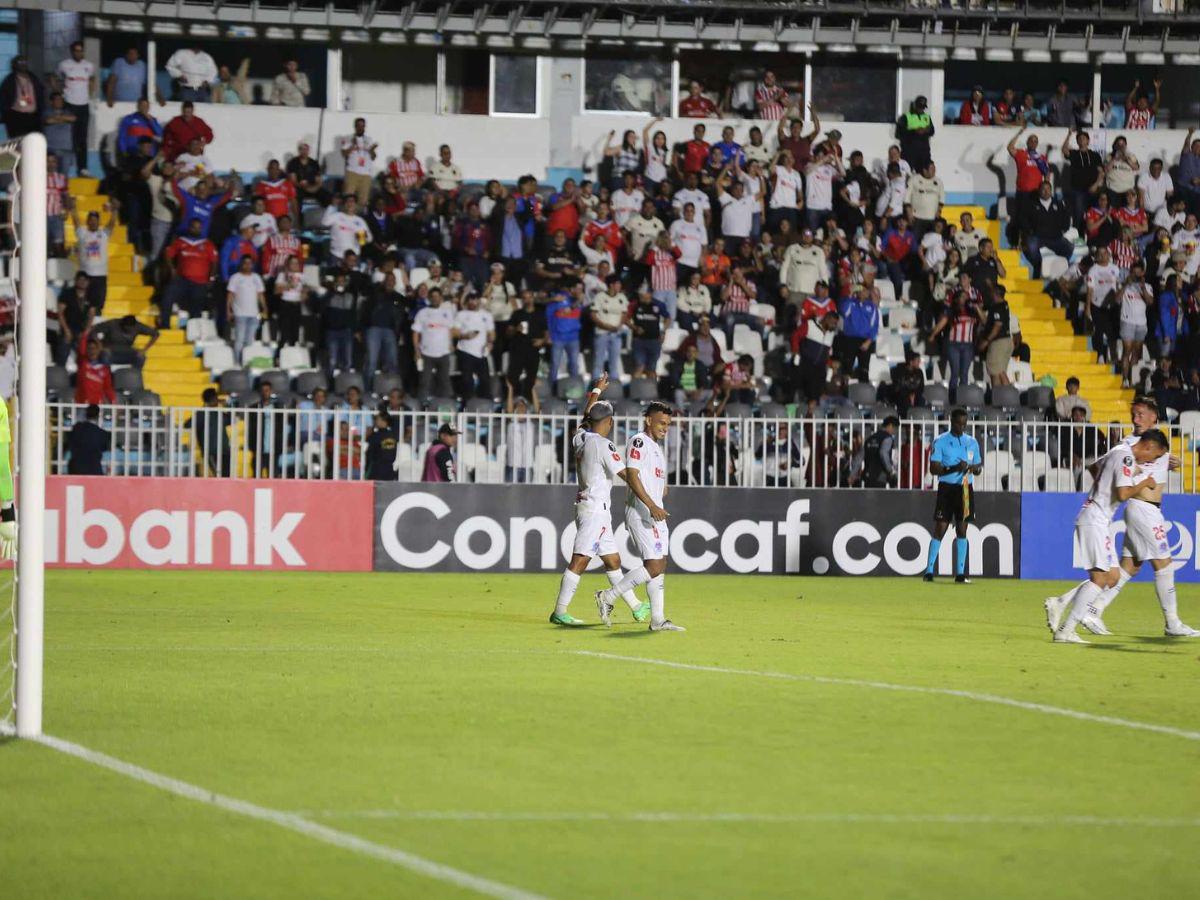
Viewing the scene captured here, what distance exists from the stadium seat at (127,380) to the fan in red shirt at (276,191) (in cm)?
423

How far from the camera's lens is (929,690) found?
462 inches

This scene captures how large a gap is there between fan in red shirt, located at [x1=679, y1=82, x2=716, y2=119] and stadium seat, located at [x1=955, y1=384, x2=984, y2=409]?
8.99 m

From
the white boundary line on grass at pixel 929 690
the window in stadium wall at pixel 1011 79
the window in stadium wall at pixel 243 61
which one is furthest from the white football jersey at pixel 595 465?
the window in stadium wall at pixel 1011 79

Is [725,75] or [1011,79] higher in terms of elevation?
[1011,79]

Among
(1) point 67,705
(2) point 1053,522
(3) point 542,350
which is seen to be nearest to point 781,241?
(3) point 542,350

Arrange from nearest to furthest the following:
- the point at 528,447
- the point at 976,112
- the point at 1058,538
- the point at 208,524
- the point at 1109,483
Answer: the point at 1109,483, the point at 208,524, the point at 528,447, the point at 1058,538, the point at 976,112

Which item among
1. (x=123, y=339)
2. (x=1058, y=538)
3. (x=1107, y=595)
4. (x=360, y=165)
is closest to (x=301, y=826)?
(x=1107, y=595)

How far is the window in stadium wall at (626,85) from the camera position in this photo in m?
35.5

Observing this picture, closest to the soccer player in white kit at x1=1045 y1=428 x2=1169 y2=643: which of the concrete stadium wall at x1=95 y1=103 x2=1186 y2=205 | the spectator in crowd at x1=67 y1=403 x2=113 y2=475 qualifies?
the spectator in crowd at x1=67 y1=403 x2=113 y2=475

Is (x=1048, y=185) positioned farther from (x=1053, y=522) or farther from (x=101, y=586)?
(x=101, y=586)

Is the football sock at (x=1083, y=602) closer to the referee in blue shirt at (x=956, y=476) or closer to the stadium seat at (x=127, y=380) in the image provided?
the referee in blue shirt at (x=956, y=476)

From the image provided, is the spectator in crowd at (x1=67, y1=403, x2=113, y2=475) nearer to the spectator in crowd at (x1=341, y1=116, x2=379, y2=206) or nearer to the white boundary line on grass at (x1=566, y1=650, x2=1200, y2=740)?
the spectator in crowd at (x1=341, y1=116, x2=379, y2=206)

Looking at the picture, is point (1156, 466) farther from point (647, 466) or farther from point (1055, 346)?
point (1055, 346)

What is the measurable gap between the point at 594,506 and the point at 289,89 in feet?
65.0
